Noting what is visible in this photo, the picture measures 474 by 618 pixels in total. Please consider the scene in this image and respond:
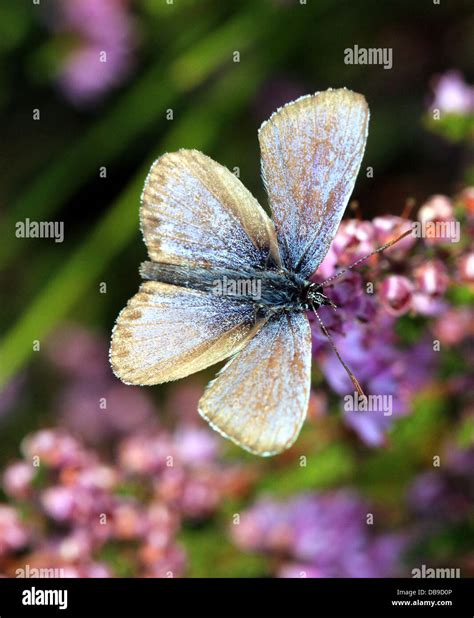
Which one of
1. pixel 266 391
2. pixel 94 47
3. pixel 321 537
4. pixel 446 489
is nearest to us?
pixel 266 391

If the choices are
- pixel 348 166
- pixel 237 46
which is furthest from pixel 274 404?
pixel 237 46

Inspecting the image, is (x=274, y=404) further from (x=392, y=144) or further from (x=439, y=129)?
(x=392, y=144)

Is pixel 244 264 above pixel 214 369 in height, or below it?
above
